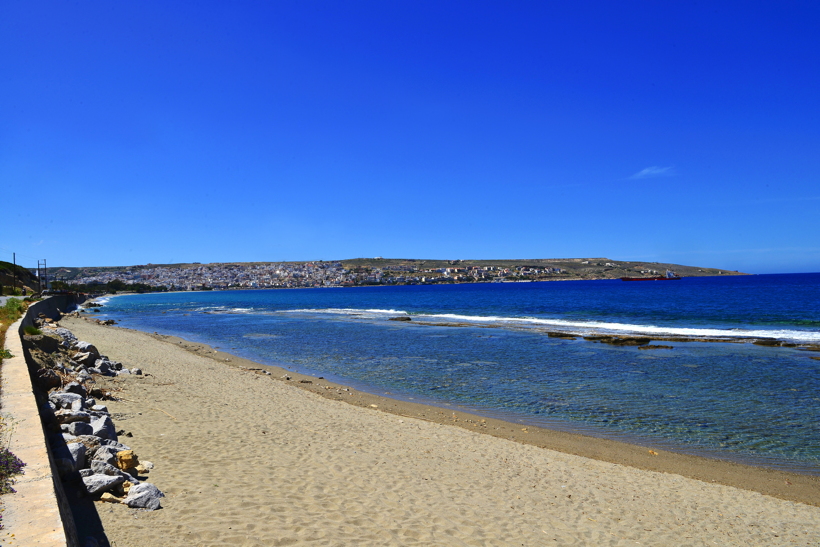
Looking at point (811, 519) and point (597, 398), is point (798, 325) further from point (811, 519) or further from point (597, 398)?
point (811, 519)

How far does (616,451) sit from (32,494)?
9692mm

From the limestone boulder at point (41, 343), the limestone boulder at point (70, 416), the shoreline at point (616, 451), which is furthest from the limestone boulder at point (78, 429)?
the limestone boulder at point (41, 343)

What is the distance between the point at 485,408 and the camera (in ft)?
45.1

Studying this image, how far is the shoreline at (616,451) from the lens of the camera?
8398 millimetres

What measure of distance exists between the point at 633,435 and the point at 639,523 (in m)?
4.97

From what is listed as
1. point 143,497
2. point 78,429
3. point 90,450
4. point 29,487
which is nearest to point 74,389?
point 78,429

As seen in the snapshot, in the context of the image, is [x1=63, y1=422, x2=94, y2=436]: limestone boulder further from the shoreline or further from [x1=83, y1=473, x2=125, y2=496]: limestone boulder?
the shoreline

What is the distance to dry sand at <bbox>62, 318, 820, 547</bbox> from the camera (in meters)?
5.63

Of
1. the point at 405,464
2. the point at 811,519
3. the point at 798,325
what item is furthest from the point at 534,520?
the point at 798,325

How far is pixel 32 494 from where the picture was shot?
164 inches

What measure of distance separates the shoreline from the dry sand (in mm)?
123

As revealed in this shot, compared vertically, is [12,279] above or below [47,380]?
above

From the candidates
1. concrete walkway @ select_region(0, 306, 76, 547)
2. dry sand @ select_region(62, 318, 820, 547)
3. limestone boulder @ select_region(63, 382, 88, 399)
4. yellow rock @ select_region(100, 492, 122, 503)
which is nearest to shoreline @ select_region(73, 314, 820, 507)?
dry sand @ select_region(62, 318, 820, 547)

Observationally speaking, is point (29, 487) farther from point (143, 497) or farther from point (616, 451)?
point (616, 451)
